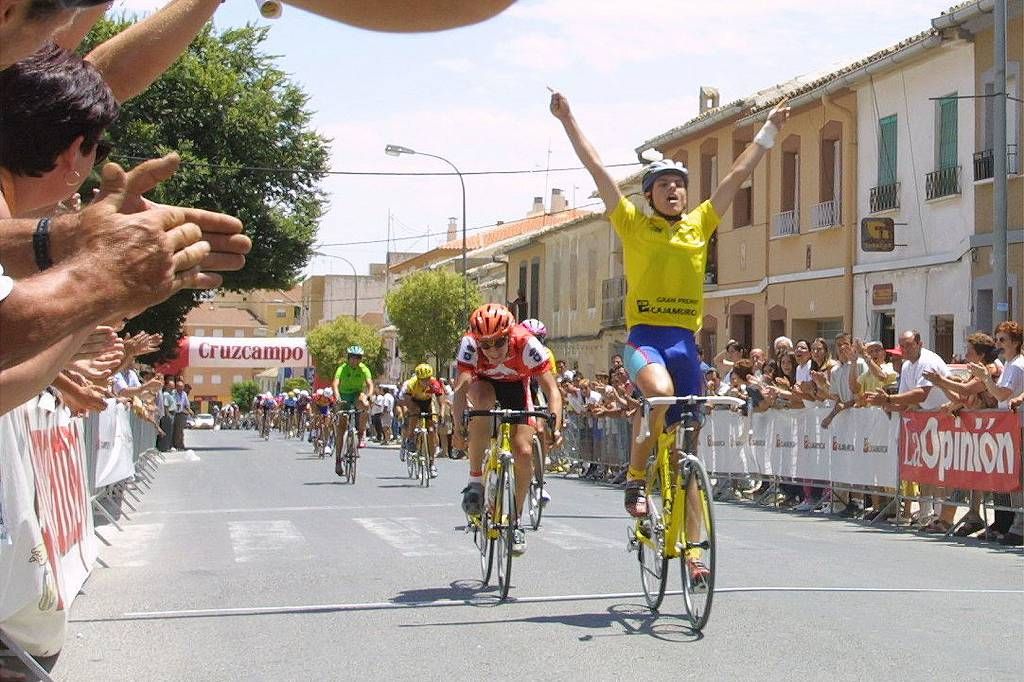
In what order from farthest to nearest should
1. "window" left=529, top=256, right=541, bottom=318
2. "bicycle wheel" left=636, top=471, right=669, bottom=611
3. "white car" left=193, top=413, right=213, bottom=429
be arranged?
"white car" left=193, top=413, right=213, bottom=429
"window" left=529, top=256, right=541, bottom=318
"bicycle wheel" left=636, top=471, right=669, bottom=611

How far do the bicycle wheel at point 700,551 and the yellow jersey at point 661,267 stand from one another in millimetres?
893

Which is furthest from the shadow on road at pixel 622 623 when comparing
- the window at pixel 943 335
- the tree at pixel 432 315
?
the tree at pixel 432 315

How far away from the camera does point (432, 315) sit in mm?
67500

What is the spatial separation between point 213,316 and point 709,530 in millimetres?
169974

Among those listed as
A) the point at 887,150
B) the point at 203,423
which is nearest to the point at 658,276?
the point at 887,150

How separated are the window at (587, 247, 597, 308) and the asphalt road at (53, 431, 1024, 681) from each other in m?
38.9

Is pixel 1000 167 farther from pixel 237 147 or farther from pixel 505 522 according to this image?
pixel 237 147

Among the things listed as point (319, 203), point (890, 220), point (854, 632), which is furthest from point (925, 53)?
point (854, 632)

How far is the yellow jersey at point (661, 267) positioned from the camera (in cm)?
827

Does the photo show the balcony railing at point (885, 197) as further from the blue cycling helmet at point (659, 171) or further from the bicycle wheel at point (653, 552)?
the bicycle wheel at point (653, 552)

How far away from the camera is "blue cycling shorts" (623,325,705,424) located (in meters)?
8.18

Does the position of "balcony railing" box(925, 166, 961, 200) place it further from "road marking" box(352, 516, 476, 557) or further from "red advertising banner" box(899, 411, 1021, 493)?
"road marking" box(352, 516, 476, 557)

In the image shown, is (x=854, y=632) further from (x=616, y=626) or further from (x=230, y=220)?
(x=230, y=220)

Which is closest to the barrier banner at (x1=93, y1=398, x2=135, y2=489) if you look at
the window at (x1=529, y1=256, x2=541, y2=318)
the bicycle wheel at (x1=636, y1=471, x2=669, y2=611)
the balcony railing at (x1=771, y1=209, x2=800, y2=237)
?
the bicycle wheel at (x1=636, y1=471, x2=669, y2=611)
